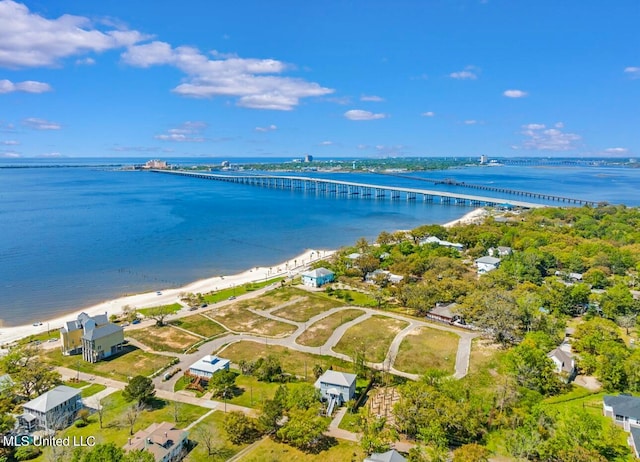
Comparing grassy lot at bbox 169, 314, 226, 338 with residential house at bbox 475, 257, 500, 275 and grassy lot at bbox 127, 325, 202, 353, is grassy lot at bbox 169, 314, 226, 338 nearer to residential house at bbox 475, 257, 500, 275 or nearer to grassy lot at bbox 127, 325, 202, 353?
grassy lot at bbox 127, 325, 202, 353

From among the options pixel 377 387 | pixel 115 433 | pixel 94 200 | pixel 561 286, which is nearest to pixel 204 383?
pixel 115 433

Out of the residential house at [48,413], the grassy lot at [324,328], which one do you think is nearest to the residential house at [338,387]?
the grassy lot at [324,328]

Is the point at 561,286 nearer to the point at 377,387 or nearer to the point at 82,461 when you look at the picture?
the point at 377,387

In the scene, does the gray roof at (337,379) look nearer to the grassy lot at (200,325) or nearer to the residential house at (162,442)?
the residential house at (162,442)

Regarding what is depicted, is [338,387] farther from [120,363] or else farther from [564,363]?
[120,363]

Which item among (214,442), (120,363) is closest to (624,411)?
(214,442)

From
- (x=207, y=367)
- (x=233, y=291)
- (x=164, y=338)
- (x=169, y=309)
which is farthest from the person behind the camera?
(x=233, y=291)
